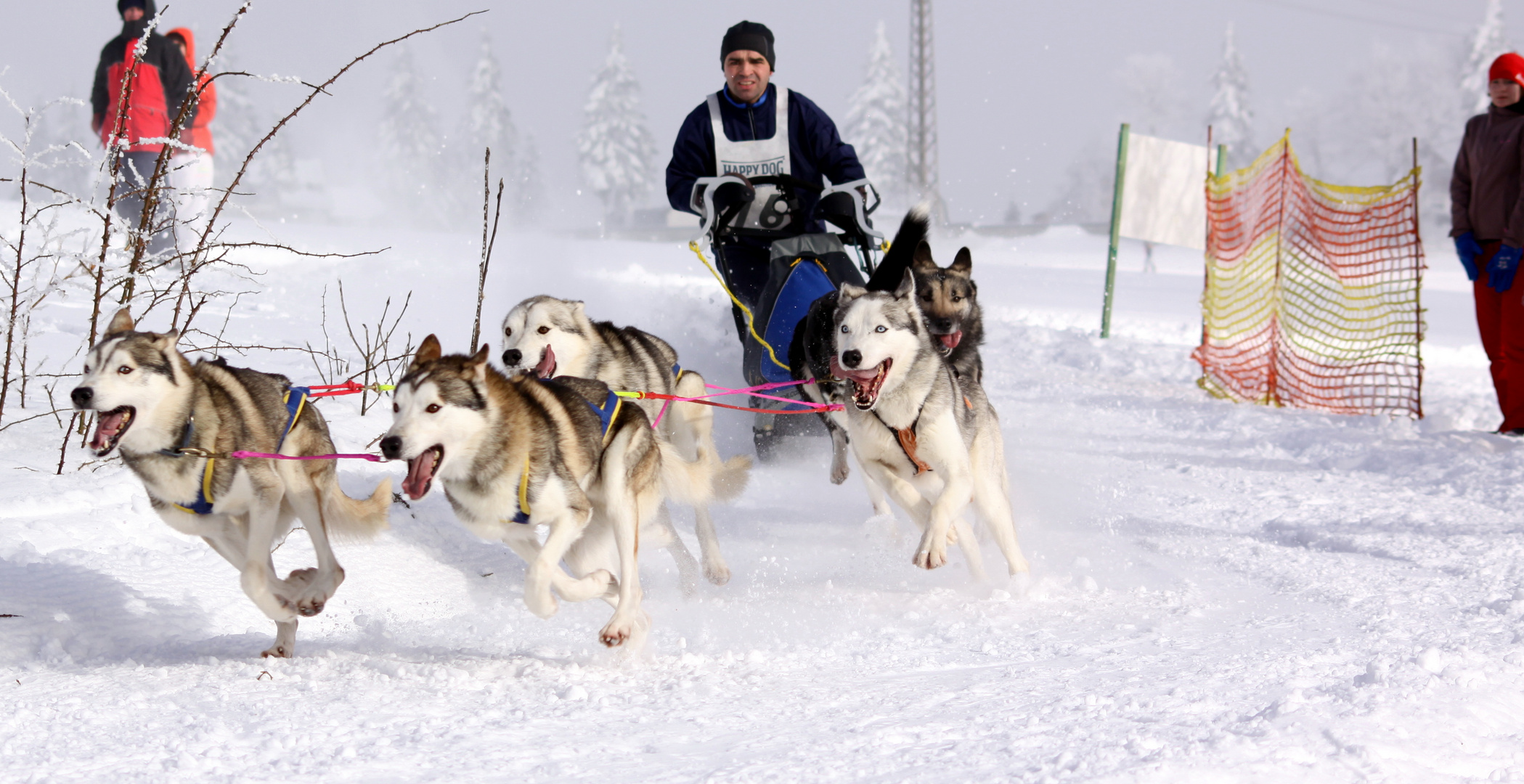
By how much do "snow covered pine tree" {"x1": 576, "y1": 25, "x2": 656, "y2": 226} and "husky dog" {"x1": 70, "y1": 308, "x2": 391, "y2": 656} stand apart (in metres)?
37.7

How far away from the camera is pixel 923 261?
14.1 ft

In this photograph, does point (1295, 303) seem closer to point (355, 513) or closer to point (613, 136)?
point (355, 513)

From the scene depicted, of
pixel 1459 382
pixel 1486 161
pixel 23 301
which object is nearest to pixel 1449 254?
pixel 1459 382

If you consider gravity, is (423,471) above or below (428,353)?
below

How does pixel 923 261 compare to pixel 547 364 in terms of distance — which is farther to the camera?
pixel 923 261

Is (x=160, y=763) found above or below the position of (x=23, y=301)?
below

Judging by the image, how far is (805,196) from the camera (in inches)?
186

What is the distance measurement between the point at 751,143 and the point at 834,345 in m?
1.85

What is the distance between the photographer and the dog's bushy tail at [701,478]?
315 cm

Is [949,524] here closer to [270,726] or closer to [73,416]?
[270,726]

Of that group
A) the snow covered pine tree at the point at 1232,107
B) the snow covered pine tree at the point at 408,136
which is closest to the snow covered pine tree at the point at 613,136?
the snow covered pine tree at the point at 408,136

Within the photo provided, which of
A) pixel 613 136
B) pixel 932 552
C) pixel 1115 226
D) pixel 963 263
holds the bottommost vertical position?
pixel 932 552

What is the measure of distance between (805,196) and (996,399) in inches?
104

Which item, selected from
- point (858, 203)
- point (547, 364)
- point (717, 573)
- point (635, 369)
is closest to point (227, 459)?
point (547, 364)
